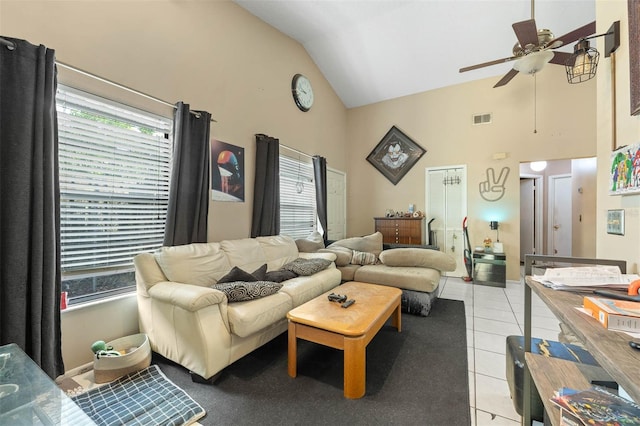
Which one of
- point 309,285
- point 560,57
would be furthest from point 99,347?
point 560,57

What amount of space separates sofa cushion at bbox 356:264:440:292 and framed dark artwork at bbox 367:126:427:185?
255 cm

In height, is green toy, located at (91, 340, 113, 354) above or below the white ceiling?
below

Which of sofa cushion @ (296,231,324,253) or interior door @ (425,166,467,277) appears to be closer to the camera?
sofa cushion @ (296,231,324,253)

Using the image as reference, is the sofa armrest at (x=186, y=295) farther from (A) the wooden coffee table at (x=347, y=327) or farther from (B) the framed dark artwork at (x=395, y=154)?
(B) the framed dark artwork at (x=395, y=154)

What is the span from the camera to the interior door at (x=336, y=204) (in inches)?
207

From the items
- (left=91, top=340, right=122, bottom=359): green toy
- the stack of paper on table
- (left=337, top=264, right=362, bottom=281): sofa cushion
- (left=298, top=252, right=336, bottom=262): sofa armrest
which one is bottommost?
(left=91, top=340, right=122, bottom=359): green toy

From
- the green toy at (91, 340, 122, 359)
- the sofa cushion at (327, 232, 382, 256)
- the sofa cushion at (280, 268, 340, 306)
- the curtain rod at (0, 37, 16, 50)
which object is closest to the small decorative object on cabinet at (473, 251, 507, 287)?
the sofa cushion at (327, 232, 382, 256)

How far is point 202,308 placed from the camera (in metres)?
1.75

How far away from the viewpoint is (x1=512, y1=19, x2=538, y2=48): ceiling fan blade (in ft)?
7.01

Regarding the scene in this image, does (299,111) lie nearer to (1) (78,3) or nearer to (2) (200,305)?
(1) (78,3)

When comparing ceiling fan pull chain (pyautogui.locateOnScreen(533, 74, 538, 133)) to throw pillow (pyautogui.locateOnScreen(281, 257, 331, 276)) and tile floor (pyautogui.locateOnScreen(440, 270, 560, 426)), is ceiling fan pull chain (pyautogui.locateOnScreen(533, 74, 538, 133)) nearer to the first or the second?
tile floor (pyautogui.locateOnScreen(440, 270, 560, 426))

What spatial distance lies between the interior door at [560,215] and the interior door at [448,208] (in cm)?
282

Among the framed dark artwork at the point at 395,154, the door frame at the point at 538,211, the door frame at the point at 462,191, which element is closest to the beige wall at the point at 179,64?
the framed dark artwork at the point at 395,154

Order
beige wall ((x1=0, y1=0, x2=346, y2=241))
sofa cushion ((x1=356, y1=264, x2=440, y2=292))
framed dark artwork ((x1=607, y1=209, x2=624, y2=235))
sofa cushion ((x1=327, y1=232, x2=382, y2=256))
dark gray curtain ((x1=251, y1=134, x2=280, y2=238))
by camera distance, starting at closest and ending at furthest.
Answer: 1. framed dark artwork ((x1=607, y1=209, x2=624, y2=235))
2. beige wall ((x1=0, y1=0, x2=346, y2=241))
3. sofa cushion ((x1=356, y1=264, x2=440, y2=292))
4. dark gray curtain ((x1=251, y1=134, x2=280, y2=238))
5. sofa cushion ((x1=327, y1=232, x2=382, y2=256))
